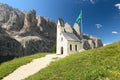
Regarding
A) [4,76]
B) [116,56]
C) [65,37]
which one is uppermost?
[65,37]

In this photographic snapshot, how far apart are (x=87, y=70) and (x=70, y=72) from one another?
6.14ft

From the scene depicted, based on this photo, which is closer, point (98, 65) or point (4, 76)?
point (98, 65)

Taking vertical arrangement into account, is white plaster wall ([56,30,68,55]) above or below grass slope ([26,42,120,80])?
above

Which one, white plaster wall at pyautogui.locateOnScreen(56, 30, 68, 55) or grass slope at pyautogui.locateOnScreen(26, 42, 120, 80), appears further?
white plaster wall at pyautogui.locateOnScreen(56, 30, 68, 55)

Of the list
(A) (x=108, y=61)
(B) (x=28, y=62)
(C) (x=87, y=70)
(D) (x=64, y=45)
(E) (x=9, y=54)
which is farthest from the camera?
(E) (x=9, y=54)

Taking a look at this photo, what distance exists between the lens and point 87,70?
27.1m

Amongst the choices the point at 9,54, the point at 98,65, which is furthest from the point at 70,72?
the point at 9,54

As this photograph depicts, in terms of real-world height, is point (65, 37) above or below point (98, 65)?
above

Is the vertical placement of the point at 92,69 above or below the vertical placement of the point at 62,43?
below

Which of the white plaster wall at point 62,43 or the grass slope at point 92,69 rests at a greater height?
the white plaster wall at point 62,43

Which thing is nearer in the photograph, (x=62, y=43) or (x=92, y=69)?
(x=92, y=69)

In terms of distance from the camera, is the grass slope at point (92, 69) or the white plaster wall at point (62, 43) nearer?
the grass slope at point (92, 69)

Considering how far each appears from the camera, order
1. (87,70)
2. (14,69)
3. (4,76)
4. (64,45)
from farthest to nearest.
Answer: (64,45)
(14,69)
(4,76)
(87,70)

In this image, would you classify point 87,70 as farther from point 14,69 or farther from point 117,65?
point 14,69
